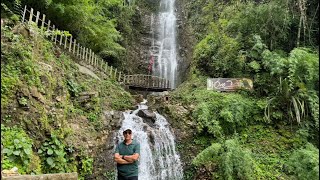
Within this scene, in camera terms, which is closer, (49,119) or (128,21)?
(49,119)

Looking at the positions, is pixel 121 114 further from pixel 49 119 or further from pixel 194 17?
pixel 194 17

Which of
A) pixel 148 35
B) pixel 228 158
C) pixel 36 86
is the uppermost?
pixel 148 35

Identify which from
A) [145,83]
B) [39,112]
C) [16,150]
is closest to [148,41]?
[145,83]

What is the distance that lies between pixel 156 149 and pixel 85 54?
21.1ft

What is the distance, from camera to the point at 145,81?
18375 mm

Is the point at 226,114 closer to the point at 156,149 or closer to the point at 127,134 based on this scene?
the point at 156,149

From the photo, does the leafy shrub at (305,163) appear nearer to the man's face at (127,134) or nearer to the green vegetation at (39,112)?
the man's face at (127,134)

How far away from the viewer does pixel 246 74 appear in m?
12.4

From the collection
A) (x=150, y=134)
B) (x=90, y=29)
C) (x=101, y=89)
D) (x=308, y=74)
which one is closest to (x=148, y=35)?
(x=90, y=29)

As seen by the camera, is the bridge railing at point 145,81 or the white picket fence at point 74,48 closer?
the white picket fence at point 74,48

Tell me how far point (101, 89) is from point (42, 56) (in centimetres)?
405

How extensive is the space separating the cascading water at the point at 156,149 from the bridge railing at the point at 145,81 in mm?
5491

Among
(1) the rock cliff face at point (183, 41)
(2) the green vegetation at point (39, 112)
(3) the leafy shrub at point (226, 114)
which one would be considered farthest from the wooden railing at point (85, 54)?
(3) the leafy shrub at point (226, 114)

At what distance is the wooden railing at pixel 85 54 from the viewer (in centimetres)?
1108
